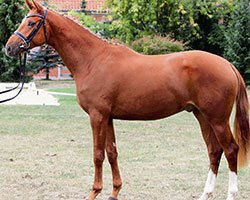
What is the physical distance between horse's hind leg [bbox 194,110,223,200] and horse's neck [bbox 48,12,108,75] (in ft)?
4.52

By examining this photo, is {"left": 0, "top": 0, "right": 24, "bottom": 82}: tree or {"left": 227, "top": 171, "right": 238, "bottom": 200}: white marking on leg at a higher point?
{"left": 227, "top": 171, "right": 238, "bottom": 200}: white marking on leg

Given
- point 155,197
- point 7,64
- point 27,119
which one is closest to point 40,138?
point 27,119

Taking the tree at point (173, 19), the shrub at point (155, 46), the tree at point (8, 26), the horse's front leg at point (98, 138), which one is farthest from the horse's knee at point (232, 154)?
the tree at point (173, 19)

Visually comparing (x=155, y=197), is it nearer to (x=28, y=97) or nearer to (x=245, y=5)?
(x=28, y=97)

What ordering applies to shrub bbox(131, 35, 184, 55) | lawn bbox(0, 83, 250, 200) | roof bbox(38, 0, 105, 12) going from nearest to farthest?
lawn bbox(0, 83, 250, 200) → shrub bbox(131, 35, 184, 55) → roof bbox(38, 0, 105, 12)

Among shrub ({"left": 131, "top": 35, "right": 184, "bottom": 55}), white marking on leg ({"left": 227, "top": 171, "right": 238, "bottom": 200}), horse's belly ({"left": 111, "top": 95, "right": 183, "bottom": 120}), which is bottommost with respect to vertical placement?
shrub ({"left": 131, "top": 35, "right": 184, "bottom": 55})

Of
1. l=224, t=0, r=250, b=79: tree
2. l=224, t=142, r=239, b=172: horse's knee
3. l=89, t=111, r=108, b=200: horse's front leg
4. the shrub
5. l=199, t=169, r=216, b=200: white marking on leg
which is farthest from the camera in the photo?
l=224, t=0, r=250, b=79: tree

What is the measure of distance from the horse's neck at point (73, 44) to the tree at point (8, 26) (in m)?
18.7

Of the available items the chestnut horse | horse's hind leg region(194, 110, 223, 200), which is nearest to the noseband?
the chestnut horse

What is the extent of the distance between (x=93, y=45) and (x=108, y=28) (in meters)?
24.1

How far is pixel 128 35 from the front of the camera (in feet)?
90.5

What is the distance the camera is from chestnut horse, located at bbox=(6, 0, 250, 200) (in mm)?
5449

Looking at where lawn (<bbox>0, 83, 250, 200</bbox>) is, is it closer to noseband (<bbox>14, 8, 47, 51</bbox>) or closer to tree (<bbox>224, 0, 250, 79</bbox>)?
noseband (<bbox>14, 8, 47, 51</bbox>)

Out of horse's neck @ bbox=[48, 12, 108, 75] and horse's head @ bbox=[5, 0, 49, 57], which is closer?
horse's head @ bbox=[5, 0, 49, 57]
